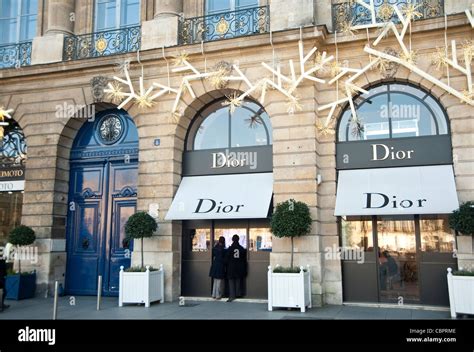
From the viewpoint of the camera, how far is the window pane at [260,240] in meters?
13.6

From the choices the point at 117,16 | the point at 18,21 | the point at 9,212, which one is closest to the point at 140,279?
the point at 9,212

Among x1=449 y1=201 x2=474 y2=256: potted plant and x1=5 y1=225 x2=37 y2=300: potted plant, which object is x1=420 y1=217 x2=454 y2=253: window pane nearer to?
x1=449 y1=201 x2=474 y2=256: potted plant

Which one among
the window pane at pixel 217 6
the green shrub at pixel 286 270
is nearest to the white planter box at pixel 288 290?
the green shrub at pixel 286 270

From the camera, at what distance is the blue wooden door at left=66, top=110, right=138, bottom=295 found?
1519 cm

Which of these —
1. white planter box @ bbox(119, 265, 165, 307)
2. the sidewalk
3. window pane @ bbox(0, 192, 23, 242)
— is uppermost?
window pane @ bbox(0, 192, 23, 242)

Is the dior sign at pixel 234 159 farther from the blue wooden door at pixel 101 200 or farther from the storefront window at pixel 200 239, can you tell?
the blue wooden door at pixel 101 200

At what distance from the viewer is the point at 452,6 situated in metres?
12.6

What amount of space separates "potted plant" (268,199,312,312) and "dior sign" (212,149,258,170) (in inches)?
83.2

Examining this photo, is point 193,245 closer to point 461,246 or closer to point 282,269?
point 282,269

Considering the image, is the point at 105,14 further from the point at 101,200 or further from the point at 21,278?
the point at 21,278

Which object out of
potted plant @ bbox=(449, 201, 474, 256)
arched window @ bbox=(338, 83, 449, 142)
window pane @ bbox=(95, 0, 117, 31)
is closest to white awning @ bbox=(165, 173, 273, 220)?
arched window @ bbox=(338, 83, 449, 142)

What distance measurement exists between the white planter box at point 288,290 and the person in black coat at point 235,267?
1641 millimetres
